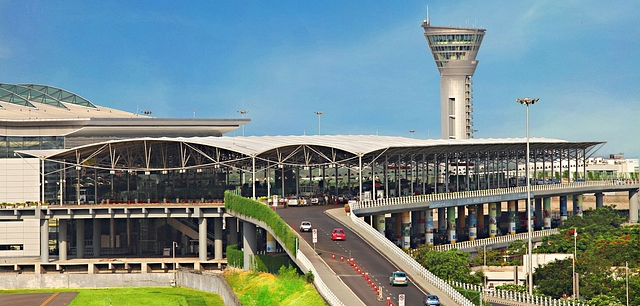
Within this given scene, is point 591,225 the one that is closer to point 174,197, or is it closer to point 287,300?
point 174,197

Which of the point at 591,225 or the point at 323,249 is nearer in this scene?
the point at 323,249

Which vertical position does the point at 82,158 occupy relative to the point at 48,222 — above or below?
above

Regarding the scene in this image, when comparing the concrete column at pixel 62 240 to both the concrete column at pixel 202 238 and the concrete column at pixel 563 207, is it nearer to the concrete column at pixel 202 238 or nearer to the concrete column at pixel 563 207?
the concrete column at pixel 202 238

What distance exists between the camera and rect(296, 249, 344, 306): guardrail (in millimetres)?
70062

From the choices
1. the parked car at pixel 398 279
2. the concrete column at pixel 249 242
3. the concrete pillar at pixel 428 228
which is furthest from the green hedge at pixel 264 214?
the concrete pillar at pixel 428 228

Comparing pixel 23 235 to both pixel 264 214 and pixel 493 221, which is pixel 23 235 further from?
pixel 493 221

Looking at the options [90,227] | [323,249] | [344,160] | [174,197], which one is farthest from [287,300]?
[90,227]

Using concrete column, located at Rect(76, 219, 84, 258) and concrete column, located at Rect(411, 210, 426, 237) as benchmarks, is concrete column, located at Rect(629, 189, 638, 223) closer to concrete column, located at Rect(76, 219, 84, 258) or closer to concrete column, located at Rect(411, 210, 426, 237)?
concrete column, located at Rect(411, 210, 426, 237)

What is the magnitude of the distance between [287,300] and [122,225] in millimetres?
70575

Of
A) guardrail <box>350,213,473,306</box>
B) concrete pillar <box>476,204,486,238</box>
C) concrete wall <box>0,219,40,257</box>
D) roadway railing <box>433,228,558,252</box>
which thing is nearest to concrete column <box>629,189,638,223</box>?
roadway railing <box>433,228,558,252</box>

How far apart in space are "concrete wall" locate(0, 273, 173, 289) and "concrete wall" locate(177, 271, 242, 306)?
8.35ft

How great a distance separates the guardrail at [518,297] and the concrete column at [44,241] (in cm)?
6472

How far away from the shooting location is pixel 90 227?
145875 millimetres

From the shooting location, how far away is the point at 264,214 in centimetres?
10650
